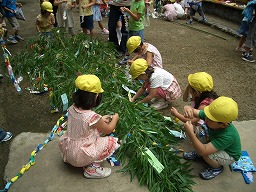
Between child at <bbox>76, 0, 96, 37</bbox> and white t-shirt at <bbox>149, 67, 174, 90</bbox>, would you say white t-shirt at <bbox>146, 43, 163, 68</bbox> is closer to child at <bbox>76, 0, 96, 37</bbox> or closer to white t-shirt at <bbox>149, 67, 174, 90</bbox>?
white t-shirt at <bbox>149, 67, 174, 90</bbox>

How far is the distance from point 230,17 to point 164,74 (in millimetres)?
5697

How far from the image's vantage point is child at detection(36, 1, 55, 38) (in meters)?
4.92

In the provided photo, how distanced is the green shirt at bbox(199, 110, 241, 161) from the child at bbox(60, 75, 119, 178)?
97 centimetres

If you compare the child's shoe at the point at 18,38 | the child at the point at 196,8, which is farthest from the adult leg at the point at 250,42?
the child's shoe at the point at 18,38

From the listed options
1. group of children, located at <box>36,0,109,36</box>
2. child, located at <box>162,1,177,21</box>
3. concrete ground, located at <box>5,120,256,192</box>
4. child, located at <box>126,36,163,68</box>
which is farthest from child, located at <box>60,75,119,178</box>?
child, located at <box>162,1,177,21</box>

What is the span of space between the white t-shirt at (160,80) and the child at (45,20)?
274cm

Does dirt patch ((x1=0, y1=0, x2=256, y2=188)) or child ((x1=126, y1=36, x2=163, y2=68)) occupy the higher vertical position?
child ((x1=126, y1=36, x2=163, y2=68))

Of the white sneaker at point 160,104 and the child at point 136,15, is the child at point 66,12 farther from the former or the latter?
the white sneaker at point 160,104

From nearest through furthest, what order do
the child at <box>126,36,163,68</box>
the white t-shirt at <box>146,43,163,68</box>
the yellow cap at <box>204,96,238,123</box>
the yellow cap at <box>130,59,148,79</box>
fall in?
the yellow cap at <box>204,96,238,123</box>
the yellow cap at <box>130,59,148,79</box>
the child at <box>126,36,163,68</box>
the white t-shirt at <box>146,43,163,68</box>

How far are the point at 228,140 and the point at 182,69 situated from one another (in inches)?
107

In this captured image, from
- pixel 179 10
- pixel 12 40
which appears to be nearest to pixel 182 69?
pixel 12 40

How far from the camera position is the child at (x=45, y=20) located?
194 inches

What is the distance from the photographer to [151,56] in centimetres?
397

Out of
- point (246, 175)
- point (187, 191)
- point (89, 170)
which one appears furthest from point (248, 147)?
point (89, 170)
